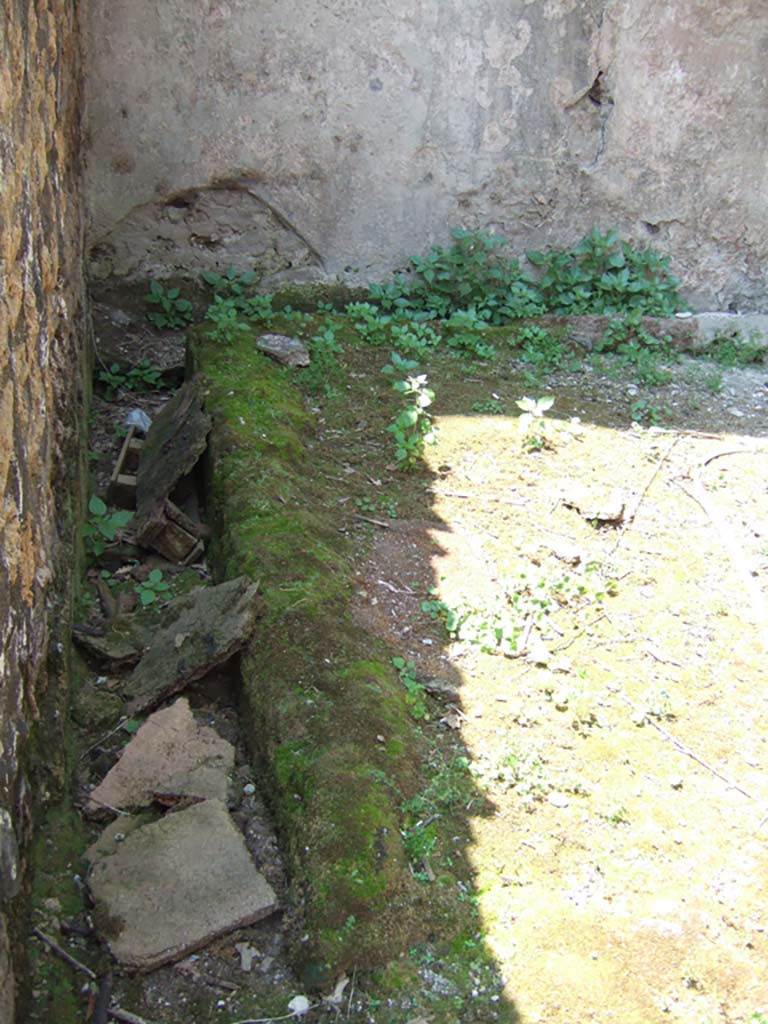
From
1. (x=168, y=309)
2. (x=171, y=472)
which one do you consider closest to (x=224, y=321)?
(x=168, y=309)

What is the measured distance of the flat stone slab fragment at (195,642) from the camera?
313cm

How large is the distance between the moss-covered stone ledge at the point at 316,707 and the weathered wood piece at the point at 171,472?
88mm

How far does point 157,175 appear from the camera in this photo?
5.32 meters

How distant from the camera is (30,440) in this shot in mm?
2809

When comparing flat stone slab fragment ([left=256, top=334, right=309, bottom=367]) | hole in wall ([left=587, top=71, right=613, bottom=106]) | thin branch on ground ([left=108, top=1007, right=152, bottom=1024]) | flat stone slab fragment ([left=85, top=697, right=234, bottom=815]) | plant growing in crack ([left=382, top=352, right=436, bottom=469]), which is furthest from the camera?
hole in wall ([left=587, top=71, right=613, bottom=106])

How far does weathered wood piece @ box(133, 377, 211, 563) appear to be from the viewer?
392 centimetres

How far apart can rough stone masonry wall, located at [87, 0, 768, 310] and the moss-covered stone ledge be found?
5.17ft

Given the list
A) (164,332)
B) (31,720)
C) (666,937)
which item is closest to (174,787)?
(31,720)

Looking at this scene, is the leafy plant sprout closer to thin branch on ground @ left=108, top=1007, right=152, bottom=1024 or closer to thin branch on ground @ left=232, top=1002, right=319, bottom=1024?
thin branch on ground @ left=232, top=1002, right=319, bottom=1024

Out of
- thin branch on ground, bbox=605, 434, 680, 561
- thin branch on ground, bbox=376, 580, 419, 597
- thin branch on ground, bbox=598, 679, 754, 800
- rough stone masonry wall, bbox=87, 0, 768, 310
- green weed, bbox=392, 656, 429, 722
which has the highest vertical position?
rough stone masonry wall, bbox=87, 0, 768, 310

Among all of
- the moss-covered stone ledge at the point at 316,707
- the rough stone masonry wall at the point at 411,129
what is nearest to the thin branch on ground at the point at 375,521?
the moss-covered stone ledge at the point at 316,707

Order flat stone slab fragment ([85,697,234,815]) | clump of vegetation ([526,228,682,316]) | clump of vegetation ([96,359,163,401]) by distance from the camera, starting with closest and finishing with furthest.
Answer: flat stone slab fragment ([85,697,234,815])
clump of vegetation ([96,359,163,401])
clump of vegetation ([526,228,682,316])

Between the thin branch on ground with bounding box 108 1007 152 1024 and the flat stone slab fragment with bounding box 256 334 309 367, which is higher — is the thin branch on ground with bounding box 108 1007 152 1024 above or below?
below

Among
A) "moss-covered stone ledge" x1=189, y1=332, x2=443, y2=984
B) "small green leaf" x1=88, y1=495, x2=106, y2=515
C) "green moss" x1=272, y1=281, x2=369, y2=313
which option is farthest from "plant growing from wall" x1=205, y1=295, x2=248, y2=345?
"small green leaf" x1=88, y1=495, x2=106, y2=515
